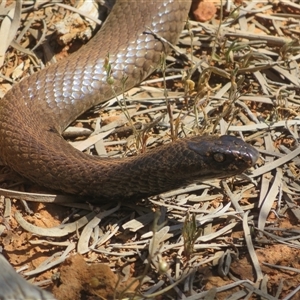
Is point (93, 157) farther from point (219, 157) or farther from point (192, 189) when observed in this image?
point (219, 157)

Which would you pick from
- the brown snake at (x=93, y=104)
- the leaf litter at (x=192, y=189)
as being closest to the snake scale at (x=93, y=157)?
the brown snake at (x=93, y=104)

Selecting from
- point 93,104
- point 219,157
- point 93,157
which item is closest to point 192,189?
point 219,157

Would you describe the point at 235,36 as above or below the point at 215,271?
above

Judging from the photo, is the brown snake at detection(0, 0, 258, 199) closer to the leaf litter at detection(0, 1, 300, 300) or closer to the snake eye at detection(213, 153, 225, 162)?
the snake eye at detection(213, 153, 225, 162)

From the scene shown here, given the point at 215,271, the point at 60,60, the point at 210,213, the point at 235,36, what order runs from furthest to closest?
the point at 235,36
the point at 60,60
the point at 210,213
the point at 215,271

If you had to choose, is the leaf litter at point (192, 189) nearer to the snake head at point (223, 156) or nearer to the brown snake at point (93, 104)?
the brown snake at point (93, 104)

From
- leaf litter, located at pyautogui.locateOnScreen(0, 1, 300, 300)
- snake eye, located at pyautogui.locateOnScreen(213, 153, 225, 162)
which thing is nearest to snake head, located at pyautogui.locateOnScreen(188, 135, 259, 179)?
snake eye, located at pyautogui.locateOnScreen(213, 153, 225, 162)

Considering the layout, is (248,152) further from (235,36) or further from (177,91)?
(235,36)

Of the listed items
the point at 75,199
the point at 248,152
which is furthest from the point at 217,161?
the point at 75,199
